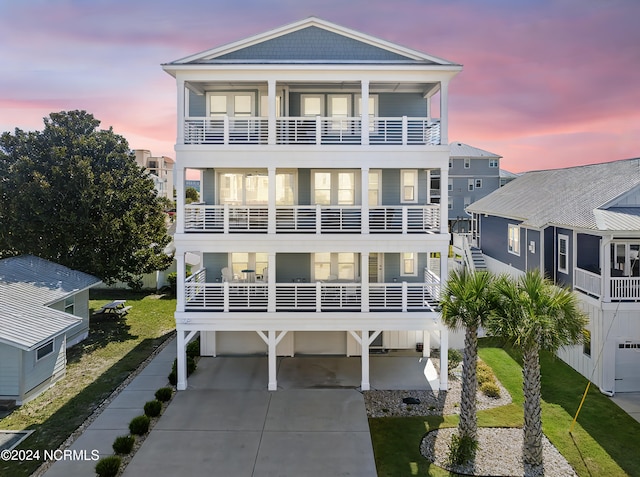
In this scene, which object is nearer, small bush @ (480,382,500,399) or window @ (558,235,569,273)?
small bush @ (480,382,500,399)

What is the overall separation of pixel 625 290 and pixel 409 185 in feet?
29.6

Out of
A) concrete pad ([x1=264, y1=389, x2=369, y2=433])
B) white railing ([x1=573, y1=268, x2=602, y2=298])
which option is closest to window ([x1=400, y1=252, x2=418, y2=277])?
concrete pad ([x1=264, y1=389, x2=369, y2=433])

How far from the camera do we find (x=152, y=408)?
45.4 feet

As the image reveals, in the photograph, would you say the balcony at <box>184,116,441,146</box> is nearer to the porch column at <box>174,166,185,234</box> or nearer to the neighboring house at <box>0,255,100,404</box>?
the porch column at <box>174,166,185,234</box>

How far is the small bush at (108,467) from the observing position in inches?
415

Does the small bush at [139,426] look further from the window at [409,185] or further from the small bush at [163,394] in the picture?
the window at [409,185]

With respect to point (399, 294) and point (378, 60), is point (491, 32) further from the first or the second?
point (399, 294)

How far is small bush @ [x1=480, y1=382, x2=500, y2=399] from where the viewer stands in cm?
1516

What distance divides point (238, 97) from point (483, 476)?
16.2 metres

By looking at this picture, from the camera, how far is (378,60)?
17078 millimetres

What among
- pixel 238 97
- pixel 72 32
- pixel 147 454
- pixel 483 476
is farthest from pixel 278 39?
pixel 483 476

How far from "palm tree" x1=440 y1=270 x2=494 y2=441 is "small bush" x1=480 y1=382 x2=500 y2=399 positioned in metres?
3.89

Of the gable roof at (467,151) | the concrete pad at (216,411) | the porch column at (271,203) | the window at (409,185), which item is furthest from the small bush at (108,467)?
the gable roof at (467,151)

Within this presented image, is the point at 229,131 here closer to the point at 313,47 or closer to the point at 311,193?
the point at 311,193
